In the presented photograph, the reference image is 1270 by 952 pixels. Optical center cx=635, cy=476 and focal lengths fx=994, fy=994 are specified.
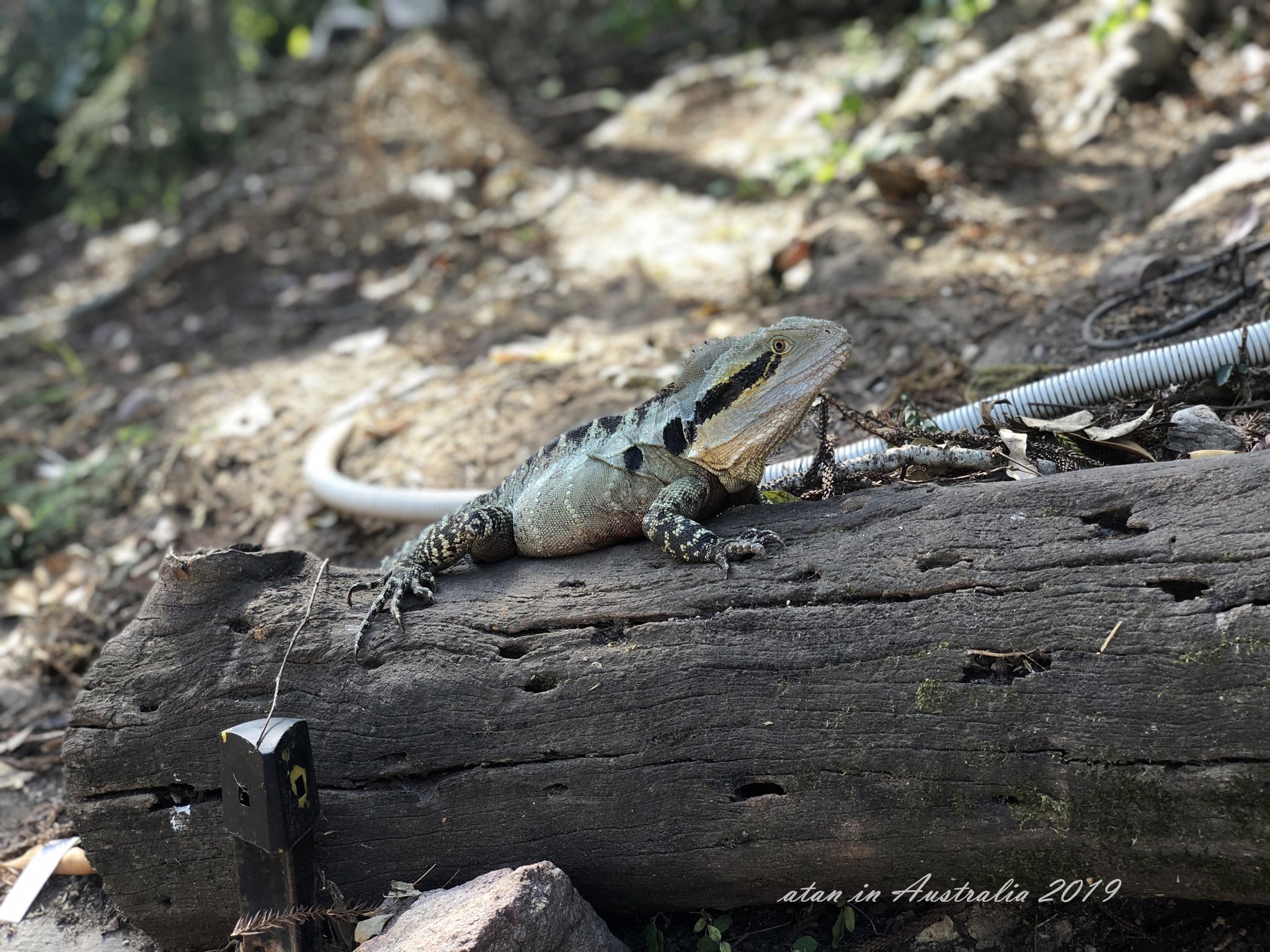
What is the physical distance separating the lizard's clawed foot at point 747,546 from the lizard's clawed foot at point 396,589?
1061mm

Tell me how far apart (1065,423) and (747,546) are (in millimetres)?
1294

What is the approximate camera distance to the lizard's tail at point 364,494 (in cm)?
531

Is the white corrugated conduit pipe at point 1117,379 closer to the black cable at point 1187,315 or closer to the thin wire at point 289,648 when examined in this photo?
the black cable at point 1187,315

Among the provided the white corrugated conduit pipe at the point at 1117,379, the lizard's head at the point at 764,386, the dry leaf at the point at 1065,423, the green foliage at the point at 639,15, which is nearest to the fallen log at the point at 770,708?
the lizard's head at the point at 764,386

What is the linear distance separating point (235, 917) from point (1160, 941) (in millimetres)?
2961

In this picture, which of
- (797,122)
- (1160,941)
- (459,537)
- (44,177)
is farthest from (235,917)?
(44,177)

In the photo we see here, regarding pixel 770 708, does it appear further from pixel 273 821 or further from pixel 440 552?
pixel 273 821

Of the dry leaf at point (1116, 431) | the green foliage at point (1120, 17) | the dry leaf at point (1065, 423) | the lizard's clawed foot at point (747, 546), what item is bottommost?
the dry leaf at point (1116, 431)

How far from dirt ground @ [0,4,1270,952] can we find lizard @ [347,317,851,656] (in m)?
1.23

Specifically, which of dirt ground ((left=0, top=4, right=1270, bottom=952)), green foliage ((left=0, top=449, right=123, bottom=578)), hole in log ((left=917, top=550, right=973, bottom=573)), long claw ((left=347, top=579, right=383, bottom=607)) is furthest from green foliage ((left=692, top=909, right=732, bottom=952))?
green foliage ((left=0, top=449, right=123, bottom=578))

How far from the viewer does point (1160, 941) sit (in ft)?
9.14

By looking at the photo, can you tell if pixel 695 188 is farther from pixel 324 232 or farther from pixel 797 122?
pixel 324 232

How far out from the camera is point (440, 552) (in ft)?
11.9

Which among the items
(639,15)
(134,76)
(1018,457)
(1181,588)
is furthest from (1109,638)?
(639,15)
